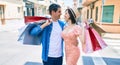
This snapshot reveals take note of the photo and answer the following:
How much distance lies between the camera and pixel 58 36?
3297 millimetres

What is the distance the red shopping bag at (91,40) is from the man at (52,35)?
1.44 feet

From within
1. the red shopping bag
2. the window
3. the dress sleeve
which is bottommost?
the red shopping bag

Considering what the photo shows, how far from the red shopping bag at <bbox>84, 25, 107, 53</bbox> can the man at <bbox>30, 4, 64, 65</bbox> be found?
44cm

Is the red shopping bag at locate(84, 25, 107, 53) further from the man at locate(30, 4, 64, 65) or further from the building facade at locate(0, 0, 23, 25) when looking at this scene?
the building facade at locate(0, 0, 23, 25)

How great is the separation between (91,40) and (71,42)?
512 millimetres

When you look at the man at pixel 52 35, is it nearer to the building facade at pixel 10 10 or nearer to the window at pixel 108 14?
the window at pixel 108 14

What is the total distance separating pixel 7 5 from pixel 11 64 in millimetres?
24630

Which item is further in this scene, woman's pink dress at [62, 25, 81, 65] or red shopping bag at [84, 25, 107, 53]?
red shopping bag at [84, 25, 107, 53]

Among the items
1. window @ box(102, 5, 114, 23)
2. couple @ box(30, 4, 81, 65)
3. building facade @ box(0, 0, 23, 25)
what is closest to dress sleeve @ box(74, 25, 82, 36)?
couple @ box(30, 4, 81, 65)

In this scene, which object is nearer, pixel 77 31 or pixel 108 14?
pixel 77 31

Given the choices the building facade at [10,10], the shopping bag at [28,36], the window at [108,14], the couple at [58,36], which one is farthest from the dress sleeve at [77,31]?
the building facade at [10,10]

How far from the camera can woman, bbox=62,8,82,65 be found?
3133 millimetres

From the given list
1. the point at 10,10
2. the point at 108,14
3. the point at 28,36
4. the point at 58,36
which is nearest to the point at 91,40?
the point at 58,36

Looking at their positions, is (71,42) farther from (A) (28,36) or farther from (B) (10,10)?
(B) (10,10)
